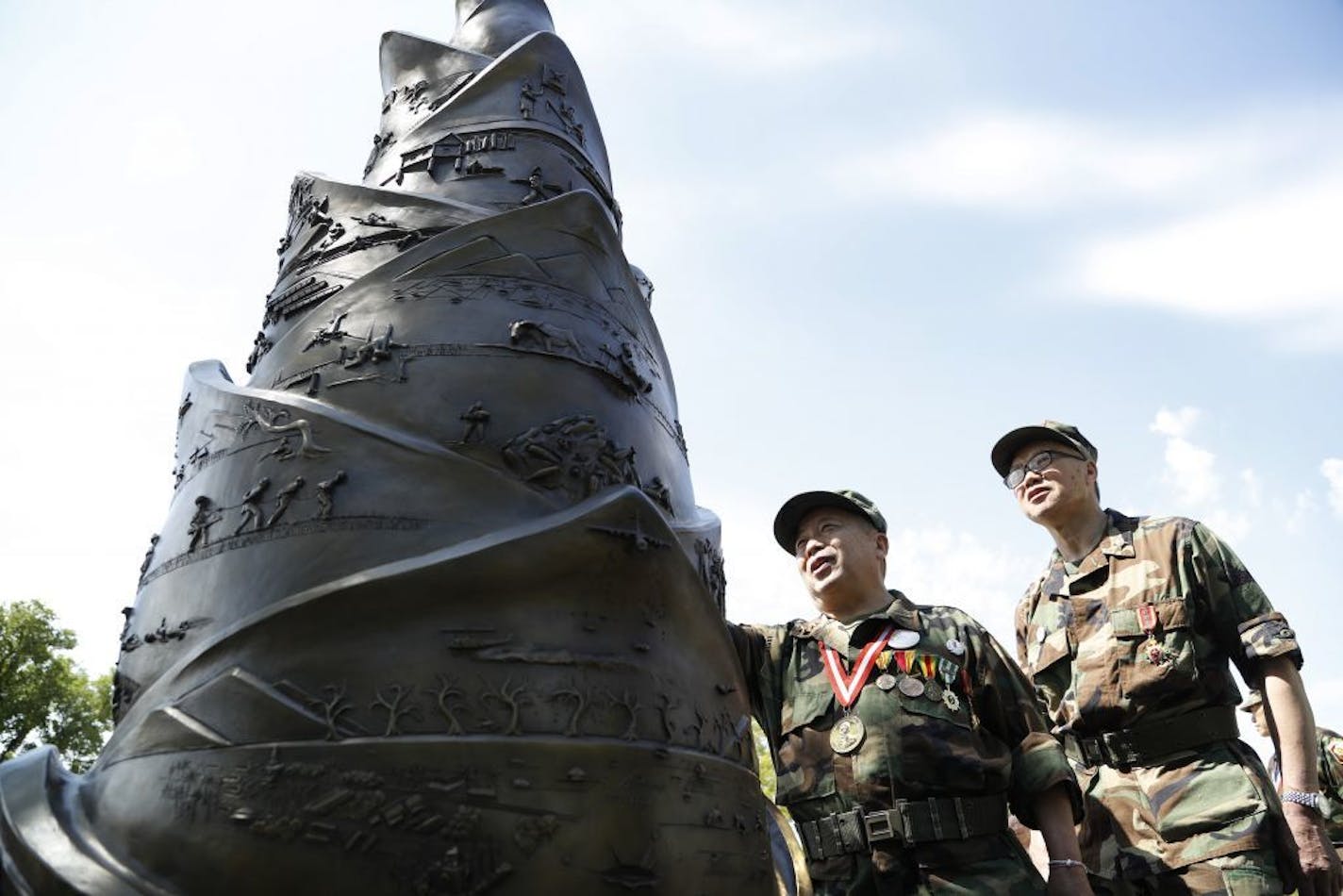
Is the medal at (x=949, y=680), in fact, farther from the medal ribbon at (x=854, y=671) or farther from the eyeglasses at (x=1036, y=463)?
the eyeglasses at (x=1036, y=463)

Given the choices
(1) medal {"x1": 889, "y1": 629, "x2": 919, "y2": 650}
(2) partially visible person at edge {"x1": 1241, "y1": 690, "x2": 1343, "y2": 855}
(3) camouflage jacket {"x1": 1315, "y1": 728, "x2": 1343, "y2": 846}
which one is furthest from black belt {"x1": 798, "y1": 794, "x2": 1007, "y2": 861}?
(3) camouflage jacket {"x1": 1315, "y1": 728, "x2": 1343, "y2": 846}

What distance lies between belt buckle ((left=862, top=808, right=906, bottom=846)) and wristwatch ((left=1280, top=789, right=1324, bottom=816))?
5.17 ft

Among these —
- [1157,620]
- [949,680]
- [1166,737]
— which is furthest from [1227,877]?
[949,680]

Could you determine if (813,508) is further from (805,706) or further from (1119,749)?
(1119,749)

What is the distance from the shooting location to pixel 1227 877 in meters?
3.95

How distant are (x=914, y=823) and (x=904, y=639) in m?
0.73

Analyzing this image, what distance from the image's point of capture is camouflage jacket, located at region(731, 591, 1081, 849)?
12.6 feet

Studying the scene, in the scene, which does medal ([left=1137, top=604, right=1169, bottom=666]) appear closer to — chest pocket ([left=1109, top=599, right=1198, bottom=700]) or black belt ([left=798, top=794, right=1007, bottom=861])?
chest pocket ([left=1109, top=599, right=1198, bottom=700])

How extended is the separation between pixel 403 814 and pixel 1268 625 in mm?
3578

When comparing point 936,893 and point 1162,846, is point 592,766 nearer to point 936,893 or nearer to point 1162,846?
point 936,893

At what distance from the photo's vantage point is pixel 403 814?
280 cm

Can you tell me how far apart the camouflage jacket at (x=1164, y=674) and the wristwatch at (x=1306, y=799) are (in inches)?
4.2

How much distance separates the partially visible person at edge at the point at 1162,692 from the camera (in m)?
3.97

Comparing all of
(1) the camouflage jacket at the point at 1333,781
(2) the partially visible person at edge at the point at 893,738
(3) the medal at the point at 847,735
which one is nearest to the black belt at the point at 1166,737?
(2) the partially visible person at edge at the point at 893,738
